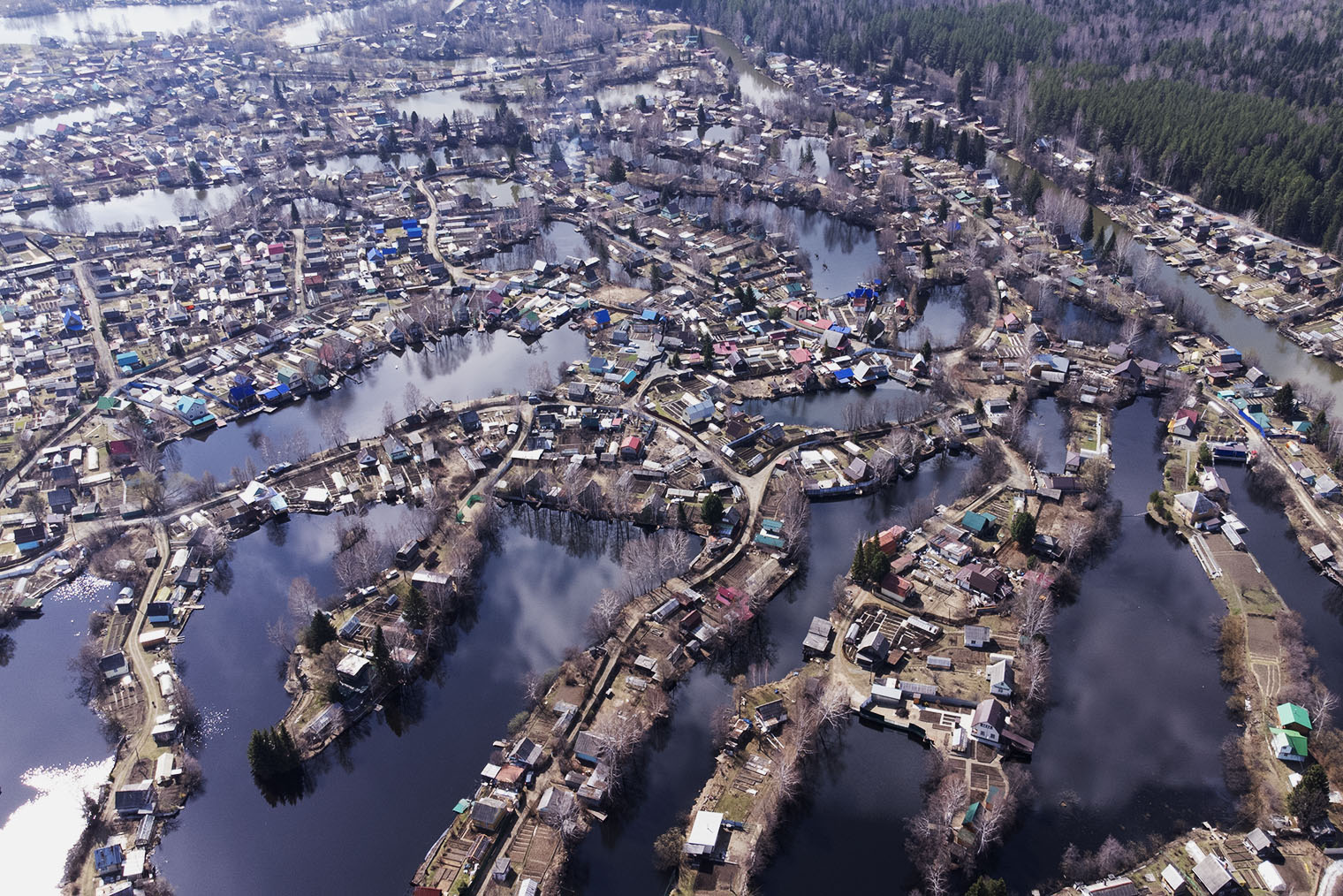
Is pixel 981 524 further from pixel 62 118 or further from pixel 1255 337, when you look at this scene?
pixel 62 118

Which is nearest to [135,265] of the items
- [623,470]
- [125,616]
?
[125,616]

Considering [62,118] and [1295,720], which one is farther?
[62,118]

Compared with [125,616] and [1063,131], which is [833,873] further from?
[1063,131]

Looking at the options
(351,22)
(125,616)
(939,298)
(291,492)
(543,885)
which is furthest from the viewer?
(351,22)

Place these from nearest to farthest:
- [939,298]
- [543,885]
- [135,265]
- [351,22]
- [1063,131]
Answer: [543,885] → [939,298] → [135,265] → [1063,131] → [351,22]

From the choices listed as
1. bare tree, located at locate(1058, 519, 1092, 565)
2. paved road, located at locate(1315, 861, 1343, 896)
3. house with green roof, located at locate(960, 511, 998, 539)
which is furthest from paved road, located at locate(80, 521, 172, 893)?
paved road, located at locate(1315, 861, 1343, 896)

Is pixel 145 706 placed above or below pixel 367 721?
above

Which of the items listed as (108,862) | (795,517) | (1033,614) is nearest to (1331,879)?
(1033,614)
